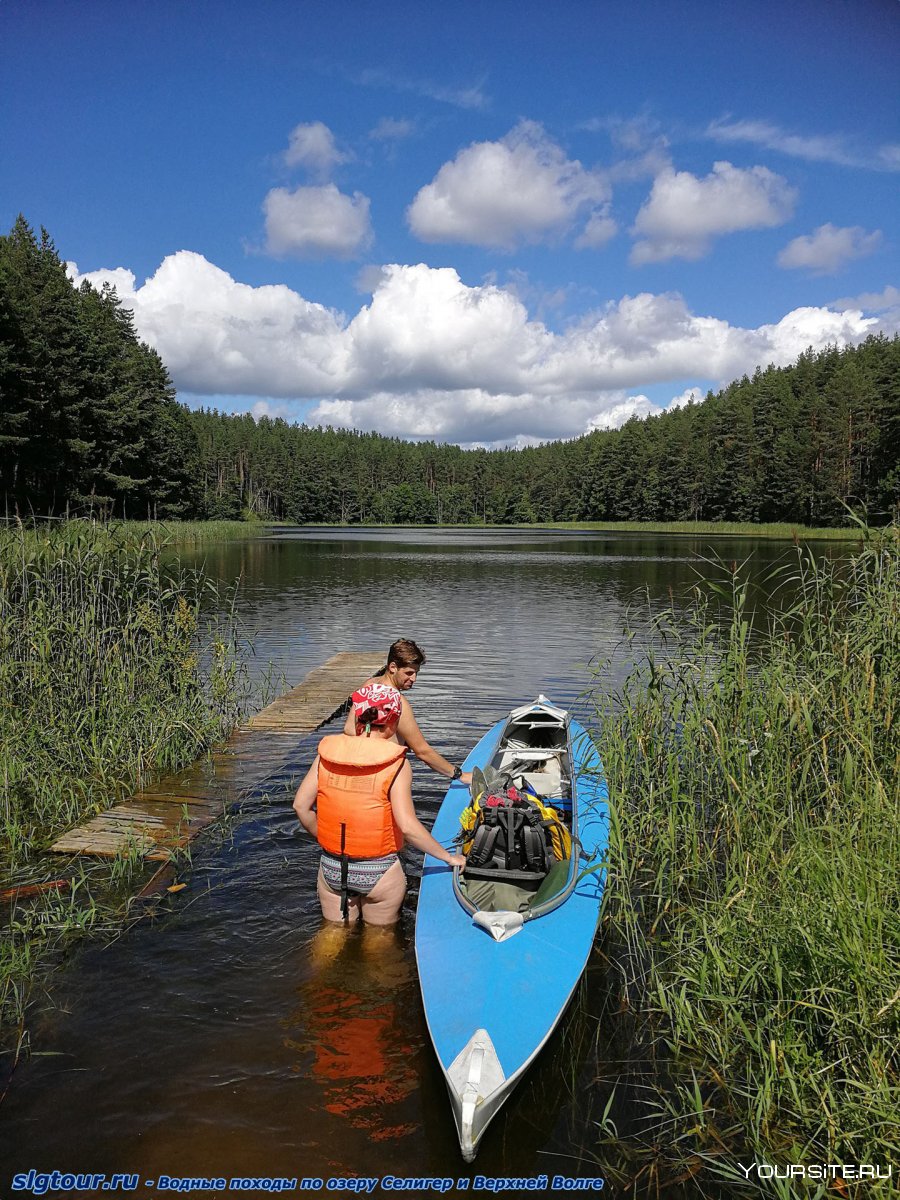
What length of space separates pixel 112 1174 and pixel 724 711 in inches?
195

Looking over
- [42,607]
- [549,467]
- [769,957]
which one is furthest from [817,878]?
[549,467]

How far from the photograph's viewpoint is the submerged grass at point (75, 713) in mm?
5914

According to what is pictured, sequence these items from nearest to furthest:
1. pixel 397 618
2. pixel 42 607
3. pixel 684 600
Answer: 1. pixel 42 607
2. pixel 397 618
3. pixel 684 600

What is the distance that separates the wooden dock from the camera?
6617 millimetres

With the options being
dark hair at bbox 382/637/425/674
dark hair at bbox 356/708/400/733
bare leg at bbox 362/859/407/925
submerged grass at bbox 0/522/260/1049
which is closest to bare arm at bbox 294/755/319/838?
dark hair at bbox 356/708/400/733

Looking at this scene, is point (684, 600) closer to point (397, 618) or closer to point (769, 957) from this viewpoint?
point (397, 618)

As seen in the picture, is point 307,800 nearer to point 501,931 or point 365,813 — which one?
point 365,813

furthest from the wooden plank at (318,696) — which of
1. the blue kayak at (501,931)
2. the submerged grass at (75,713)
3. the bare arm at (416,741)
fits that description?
the bare arm at (416,741)

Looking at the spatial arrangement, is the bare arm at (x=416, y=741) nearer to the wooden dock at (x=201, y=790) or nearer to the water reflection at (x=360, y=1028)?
the water reflection at (x=360, y=1028)

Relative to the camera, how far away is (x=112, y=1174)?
3463 mm

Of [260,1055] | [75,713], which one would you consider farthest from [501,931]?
[75,713]

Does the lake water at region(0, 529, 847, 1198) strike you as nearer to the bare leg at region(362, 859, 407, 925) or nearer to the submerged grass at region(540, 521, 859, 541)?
the bare leg at region(362, 859, 407, 925)

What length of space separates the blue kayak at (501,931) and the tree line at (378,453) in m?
3.08

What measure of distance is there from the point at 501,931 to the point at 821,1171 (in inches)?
73.7
